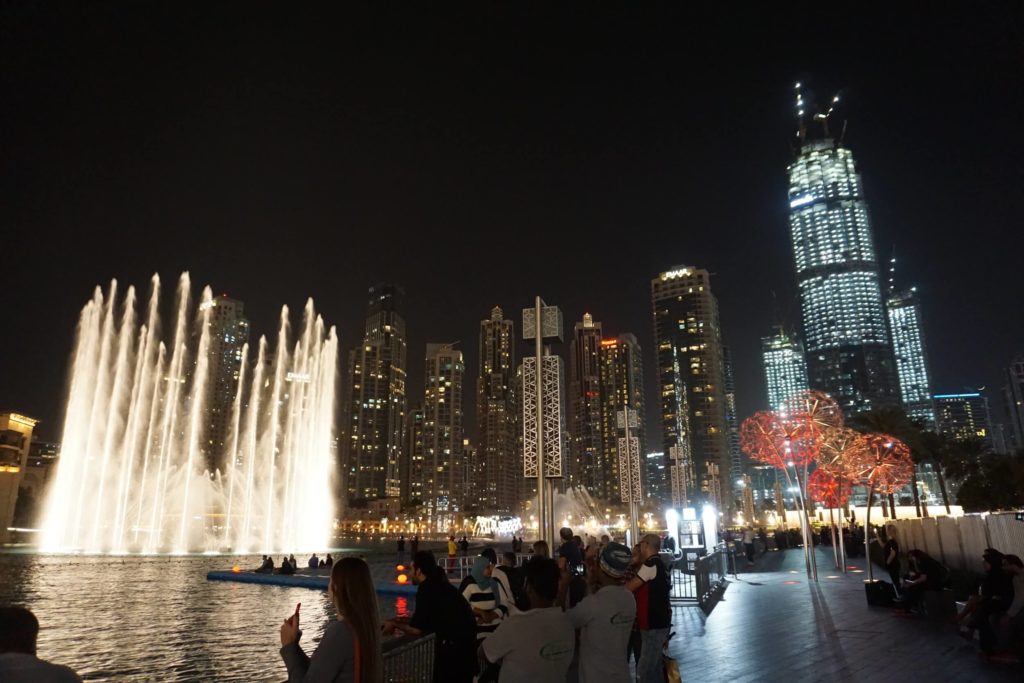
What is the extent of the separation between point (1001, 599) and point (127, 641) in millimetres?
18485

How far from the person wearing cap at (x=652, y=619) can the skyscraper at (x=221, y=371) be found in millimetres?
162045

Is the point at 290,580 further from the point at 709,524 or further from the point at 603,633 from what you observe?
the point at 603,633

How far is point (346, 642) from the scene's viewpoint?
12.7 feet

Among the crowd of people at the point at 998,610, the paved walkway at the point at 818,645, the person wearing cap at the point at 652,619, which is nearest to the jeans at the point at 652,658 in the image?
the person wearing cap at the point at 652,619

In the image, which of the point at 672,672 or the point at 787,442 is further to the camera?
the point at 787,442

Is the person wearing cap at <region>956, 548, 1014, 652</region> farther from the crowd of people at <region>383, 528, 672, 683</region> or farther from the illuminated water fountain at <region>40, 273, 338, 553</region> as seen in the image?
the illuminated water fountain at <region>40, 273, 338, 553</region>

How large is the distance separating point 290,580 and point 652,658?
26.2 m

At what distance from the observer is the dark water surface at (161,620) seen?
43.7ft

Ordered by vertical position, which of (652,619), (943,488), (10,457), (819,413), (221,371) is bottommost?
(652,619)

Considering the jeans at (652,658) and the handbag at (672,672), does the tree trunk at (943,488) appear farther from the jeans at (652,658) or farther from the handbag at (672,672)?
the handbag at (672,672)

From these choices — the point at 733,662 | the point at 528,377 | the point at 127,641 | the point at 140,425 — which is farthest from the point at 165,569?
the point at 733,662

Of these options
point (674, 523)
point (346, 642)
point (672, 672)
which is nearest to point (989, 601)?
point (672, 672)

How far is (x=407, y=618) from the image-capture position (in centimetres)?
595

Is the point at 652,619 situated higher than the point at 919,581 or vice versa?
the point at 652,619
